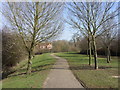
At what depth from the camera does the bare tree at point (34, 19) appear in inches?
409

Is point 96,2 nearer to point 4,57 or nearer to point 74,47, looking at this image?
point 4,57

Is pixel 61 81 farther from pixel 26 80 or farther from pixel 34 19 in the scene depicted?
pixel 34 19

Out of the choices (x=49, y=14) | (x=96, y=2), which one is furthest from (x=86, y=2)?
(x=49, y=14)

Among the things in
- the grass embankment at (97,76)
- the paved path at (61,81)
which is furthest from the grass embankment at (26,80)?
the grass embankment at (97,76)

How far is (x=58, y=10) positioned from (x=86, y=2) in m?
3.13

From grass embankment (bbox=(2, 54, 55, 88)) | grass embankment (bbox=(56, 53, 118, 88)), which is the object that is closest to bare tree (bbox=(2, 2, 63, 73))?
grass embankment (bbox=(2, 54, 55, 88))

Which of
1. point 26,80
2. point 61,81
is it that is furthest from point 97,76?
point 26,80

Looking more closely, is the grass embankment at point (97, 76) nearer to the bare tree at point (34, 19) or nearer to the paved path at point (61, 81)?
the paved path at point (61, 81)

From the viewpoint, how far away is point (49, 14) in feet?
37.2

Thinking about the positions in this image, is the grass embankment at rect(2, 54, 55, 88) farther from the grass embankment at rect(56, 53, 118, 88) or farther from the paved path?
the grass embankment at rect(56, 53, 118, 88)

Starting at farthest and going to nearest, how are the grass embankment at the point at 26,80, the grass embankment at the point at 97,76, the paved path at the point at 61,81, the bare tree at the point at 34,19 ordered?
the bare tree at the point at 34,19, the grass embankment at the point at 26,80, the paved path at the point at 61,81, the grass embankment at the point at 97,76

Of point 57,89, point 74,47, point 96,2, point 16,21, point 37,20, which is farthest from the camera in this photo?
point 74,47

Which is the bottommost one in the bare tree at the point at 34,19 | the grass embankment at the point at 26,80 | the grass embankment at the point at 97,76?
the grass embankment at the point at 26,80

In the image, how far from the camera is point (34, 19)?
11.3 metres
